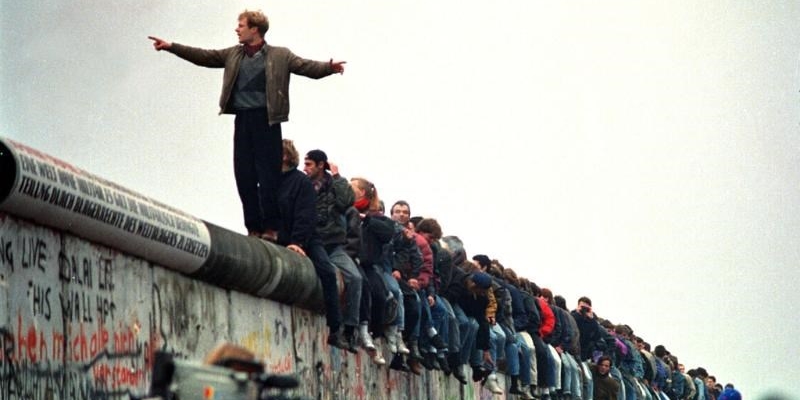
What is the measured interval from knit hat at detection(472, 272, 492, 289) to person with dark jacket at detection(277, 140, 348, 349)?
250 inches

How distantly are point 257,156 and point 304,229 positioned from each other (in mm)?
930

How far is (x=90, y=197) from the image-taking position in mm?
16484

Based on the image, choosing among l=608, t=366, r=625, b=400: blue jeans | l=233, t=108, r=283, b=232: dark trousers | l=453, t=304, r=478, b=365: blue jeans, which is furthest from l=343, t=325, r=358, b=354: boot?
l=608, t=366, r=625, b=400: blue jeans

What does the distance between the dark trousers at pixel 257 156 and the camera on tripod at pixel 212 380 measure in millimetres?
11654

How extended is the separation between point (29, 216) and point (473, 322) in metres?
14.4

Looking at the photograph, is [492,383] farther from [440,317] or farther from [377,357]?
[377,357]

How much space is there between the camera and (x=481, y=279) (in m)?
29.1

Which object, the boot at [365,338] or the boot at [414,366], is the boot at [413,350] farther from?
the boot at [365,338]

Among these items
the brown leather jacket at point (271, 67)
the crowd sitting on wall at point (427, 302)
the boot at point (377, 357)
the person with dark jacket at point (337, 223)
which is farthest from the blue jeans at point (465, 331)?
the brown leather jacket at point (271, 67)

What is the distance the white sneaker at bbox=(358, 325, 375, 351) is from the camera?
23.4m

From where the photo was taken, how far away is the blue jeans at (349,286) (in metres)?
22.9

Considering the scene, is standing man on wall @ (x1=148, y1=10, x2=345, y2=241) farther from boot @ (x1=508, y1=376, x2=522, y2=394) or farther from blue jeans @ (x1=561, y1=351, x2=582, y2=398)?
blue jeans @ (x1=561, y1=351, x2=582, y2=398)

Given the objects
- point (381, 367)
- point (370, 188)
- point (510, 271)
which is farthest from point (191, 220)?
point (510, 271)

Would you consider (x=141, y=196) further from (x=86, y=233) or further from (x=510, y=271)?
(x=510, y=271)
